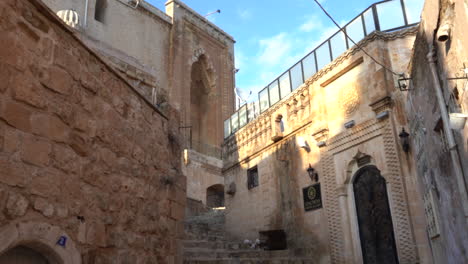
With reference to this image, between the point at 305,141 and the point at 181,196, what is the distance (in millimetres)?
5982

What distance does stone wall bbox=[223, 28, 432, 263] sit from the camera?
318 inches

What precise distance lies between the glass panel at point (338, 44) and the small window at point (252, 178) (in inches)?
185

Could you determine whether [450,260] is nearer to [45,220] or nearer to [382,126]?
[382,126]

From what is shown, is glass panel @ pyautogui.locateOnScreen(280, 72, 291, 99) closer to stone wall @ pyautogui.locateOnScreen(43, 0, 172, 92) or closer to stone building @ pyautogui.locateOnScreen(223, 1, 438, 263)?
stone building @ pyautogui.locateOnScreen(223, 1, 438, 263)

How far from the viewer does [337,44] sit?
10.3 m

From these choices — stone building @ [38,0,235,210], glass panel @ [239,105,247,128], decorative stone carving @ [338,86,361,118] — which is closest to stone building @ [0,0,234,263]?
decorative stone carving @ [338,86,361,118]

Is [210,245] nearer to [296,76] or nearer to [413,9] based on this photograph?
[296,76]

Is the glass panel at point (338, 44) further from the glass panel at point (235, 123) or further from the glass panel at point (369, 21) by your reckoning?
the glass panel at point (235, 123)

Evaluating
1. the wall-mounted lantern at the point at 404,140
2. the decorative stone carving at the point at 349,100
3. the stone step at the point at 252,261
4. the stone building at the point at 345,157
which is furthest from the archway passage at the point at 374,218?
the stone step at the point at 252,261

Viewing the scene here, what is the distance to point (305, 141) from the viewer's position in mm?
10859

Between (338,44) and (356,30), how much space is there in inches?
26.5

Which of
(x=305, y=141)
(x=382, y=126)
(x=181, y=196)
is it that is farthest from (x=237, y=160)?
(x=181, y=196)

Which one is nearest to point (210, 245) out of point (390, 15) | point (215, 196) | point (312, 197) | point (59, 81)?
point (312, 197)

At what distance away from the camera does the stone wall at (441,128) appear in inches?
155
